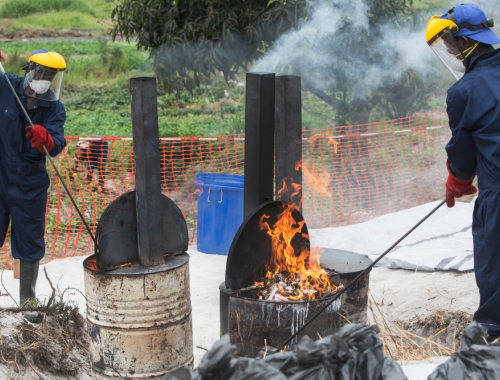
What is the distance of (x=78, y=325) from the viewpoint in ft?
16.5

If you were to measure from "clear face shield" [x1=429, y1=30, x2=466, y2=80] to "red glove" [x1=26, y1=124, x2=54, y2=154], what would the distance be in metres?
2.81

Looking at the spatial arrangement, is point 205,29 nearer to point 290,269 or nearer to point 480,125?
point 290,269

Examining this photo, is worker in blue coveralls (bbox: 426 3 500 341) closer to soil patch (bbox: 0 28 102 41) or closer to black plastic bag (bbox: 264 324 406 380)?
black plastic bag (bbox: 264 324 406 380)

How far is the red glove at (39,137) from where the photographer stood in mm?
4961

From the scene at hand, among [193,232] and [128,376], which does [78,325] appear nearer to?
[128,376]

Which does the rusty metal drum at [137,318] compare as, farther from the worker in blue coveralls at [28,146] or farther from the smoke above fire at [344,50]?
the smoke above fire at [344,50]

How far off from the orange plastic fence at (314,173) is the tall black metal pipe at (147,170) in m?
4.15

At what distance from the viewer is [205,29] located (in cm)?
886

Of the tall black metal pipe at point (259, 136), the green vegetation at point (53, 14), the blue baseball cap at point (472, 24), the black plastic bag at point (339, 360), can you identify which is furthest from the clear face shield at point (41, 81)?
the green vegetation at point (53, 14)

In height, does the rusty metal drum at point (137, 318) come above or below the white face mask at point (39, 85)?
below

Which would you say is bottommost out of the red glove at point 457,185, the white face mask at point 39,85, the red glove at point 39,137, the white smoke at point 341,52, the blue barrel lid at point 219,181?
the blue barrel lid at point 219,181

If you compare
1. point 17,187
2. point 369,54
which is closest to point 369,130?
point 369,54

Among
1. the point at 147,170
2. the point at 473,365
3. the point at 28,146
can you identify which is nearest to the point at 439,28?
the point at 147,170

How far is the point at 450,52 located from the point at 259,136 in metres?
1.25
